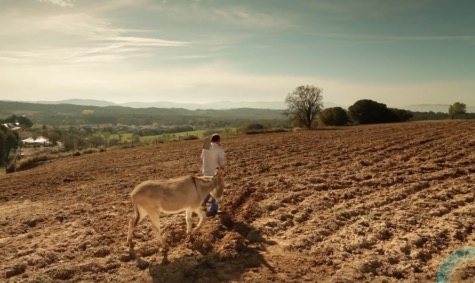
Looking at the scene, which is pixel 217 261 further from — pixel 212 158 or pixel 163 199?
pixel 212 158

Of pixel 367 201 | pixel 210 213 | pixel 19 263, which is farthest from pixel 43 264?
pixel 367 201

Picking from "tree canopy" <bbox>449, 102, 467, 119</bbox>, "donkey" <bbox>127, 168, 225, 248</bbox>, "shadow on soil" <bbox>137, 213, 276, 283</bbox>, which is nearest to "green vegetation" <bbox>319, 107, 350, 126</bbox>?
"tree canopy" <bbox>449, 102, 467, 119</bbox>

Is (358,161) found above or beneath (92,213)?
above

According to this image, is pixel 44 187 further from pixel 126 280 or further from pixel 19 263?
pixel 126 280

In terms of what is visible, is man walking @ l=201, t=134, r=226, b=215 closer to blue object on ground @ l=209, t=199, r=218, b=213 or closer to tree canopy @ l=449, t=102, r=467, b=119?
blue object on ground @ l=209, t=199, r=218, b=213

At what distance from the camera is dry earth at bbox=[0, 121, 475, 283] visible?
733 centimetres

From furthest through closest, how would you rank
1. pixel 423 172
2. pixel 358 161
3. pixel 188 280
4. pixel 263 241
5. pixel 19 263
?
pixel 358 161
pixel 423 172
pixel 263 241
pixel 19 263
pixel 188 280

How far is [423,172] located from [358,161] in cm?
363

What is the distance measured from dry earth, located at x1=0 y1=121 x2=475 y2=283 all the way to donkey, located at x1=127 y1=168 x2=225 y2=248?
783mm

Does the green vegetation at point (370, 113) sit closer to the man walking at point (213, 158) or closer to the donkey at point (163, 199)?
the man walking at point (213, 158)

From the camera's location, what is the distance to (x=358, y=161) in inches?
685

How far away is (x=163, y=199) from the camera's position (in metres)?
8.12

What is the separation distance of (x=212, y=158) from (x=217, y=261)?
3.55 meters

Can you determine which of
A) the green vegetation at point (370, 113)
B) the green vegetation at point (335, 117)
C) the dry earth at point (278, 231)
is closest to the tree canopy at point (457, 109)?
the green vegetation at point (370, 113)
